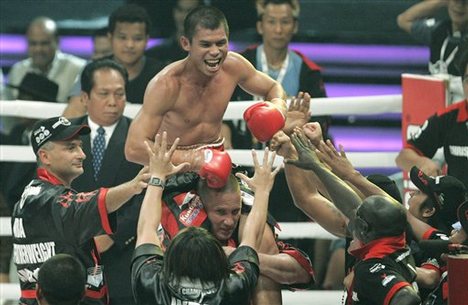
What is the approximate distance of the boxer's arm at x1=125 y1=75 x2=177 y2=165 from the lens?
5.59 meters

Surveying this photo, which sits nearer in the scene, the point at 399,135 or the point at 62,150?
the point at 62,150

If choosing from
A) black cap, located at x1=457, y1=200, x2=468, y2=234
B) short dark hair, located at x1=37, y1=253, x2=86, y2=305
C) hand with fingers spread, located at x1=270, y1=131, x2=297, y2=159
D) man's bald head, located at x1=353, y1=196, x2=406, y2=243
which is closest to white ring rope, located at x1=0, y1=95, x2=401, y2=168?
hand with fingers spread, located at x1=270, y1=131, x2=297, y2=159

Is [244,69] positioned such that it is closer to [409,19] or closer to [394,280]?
[394,280]

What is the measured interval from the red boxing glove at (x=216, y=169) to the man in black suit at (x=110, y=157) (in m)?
1.31

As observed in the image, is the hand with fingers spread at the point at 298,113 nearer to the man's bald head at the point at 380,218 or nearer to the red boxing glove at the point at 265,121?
the red boxing glove at the point at 265,121

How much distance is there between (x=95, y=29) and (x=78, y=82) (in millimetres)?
1448

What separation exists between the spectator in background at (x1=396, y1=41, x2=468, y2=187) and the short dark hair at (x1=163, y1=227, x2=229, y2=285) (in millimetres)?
2316

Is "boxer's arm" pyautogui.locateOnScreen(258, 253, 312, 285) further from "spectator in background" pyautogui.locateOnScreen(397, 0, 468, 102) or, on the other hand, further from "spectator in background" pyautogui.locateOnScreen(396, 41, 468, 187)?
"spectator in background" pyautogui.locateOnScreen(397, 0, 468, 102)

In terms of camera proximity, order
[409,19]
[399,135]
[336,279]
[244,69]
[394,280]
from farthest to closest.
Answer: [399,135] → [409,19] → [336,279] → [244,69] → [394,280]

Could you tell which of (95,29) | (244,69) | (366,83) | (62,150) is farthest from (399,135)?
(62,150)

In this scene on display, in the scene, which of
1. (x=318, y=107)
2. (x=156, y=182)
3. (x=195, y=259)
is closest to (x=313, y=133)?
(x=156, y=182)

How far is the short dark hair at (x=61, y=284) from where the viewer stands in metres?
4.66

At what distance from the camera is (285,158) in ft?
17.6

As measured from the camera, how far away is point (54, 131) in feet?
18.5
